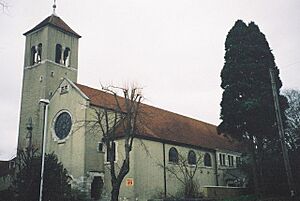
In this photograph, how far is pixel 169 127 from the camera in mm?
42719

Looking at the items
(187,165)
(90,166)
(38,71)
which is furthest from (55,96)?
(187,165)

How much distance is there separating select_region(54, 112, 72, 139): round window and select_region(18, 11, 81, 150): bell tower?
105 inches

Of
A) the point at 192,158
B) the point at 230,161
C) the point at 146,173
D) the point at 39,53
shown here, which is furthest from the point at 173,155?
the point at 39,53

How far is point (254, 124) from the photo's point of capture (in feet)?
95.8

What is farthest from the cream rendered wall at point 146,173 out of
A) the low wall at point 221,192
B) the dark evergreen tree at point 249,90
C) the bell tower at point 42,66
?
the bell tower at point 42,66

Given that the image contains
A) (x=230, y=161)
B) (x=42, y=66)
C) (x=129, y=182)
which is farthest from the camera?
(x=230, y=161)

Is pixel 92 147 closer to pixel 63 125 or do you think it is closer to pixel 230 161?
pixel 63 125

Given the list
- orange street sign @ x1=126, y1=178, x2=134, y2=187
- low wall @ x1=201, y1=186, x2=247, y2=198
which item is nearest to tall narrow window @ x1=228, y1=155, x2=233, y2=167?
low wall @ x1=201, y1=186, x2=247, y2=198

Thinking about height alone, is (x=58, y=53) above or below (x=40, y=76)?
above

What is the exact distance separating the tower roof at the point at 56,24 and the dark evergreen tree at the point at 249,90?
22.4m

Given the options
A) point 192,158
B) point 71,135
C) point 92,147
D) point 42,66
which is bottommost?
point 192,158

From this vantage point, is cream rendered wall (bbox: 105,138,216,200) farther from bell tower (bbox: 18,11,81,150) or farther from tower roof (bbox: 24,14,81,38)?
tower roof (bbox: 24,14,81,38)

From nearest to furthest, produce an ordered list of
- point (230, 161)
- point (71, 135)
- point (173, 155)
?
point (71, 135)
point (173, 155)
point (230, 161)

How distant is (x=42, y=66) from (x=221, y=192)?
24.9 metres
